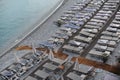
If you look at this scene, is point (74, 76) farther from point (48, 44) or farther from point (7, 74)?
point (48, 44)

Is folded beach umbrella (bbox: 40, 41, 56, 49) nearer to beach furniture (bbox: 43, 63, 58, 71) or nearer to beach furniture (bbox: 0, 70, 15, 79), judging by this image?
beach furniture (bbox: 43, 63, 58, 71)

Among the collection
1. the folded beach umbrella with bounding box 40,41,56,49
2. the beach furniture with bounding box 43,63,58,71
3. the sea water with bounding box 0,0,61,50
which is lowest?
the beach furniture with bounding box 43,63,58,71

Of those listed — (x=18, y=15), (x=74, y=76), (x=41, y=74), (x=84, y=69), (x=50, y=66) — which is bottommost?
(x=74, y=76)

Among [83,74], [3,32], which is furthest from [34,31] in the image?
[83,74]

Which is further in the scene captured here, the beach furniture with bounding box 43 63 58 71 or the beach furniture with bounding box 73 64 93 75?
the beach furniture with bounding box 43 63 58 71

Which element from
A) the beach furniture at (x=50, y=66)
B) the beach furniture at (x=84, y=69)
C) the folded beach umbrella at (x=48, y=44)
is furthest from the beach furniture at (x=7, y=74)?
the beach furniture at (x=84, y=69)

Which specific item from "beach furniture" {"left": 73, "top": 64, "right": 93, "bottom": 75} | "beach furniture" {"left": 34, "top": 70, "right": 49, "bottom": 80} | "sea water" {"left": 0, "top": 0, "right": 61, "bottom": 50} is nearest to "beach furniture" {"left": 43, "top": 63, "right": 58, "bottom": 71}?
"beach furniture" {"left": 34, "top": 70, "right": 49, "bottom": 80}

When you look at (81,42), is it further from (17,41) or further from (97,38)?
(17,41)

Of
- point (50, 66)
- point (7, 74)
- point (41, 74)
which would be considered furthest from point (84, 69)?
point (7, 74)
